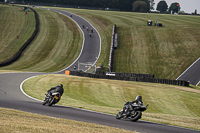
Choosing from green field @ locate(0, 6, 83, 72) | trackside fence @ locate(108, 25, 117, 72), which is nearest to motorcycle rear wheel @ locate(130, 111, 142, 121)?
trackside fence @ locate(108, 25, 117, 72)

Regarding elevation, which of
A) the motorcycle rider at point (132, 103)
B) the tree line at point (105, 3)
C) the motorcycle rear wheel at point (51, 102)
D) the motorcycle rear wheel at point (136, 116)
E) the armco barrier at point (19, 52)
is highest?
the tree line at point (105, 3)

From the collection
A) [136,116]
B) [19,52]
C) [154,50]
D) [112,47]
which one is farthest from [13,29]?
[136,116]

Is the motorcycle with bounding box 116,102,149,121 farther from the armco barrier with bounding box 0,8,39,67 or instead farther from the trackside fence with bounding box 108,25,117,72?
the armco barrier with bounding box 0,8,39,67

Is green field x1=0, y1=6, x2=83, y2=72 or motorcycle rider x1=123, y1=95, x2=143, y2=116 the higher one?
motorcycle rider x1=123, y1=95, x2=143, y2=116

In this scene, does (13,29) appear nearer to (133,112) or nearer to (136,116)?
(133,112)

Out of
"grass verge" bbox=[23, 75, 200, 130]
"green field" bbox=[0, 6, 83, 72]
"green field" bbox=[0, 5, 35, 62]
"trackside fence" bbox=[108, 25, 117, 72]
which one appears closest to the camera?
"grass verge" bbox=[23, 75, 200, 130]

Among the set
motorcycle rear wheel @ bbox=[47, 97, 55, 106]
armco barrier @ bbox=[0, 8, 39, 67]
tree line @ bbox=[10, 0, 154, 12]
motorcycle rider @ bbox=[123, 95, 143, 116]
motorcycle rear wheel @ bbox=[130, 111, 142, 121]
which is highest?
tree line @ bbox=[10, 0, 154, 12]

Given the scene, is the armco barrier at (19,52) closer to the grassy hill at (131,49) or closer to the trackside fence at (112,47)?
the grassy hill at (131,49)

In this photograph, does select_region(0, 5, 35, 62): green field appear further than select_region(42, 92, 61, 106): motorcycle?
Yes

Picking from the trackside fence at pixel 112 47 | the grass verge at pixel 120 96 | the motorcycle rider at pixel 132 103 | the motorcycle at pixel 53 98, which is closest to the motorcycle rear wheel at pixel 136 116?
the motorcycle rider at pixel 132 103

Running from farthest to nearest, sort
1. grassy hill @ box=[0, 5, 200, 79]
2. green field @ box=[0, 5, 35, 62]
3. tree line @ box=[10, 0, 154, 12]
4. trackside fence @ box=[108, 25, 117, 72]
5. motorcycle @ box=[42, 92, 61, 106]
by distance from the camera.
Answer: tree line @ box=[10, 0, 154, 12] → green field @ box=[0, 5, 35, 62] → trackside fence @ box=[108, 25, 117, 72] → grassy hill @ box=[0, 5, 200, 79] → motorcycle @ box=[42, 92, 61, 106]

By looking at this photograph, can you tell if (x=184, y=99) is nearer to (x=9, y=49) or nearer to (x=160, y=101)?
(x=160, y=101)

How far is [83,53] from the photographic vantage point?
64875 mm

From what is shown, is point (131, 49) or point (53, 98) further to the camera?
point (131, 49)
